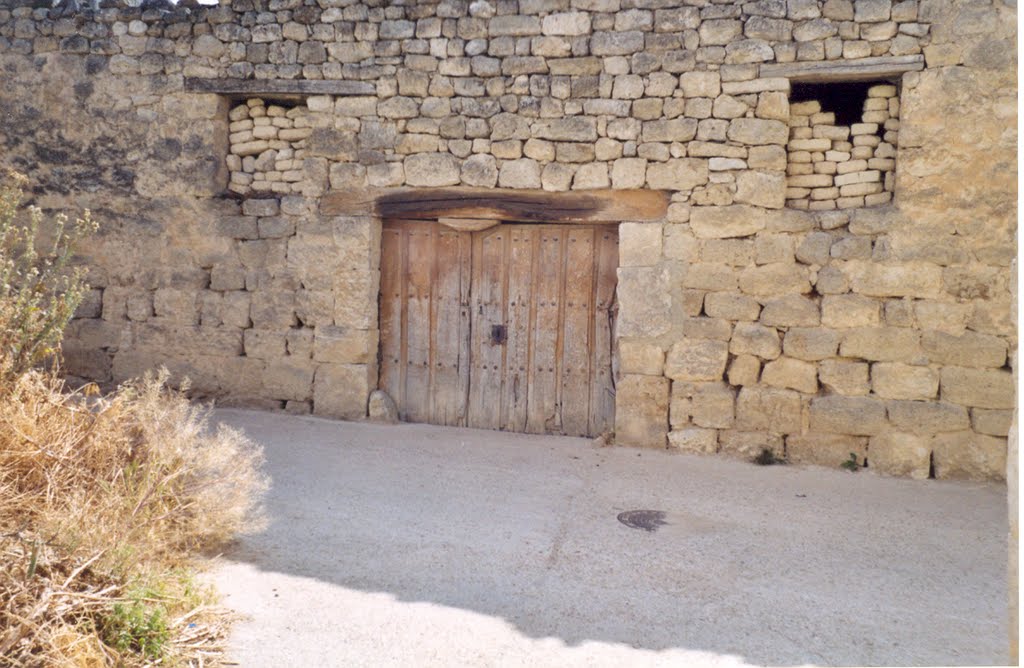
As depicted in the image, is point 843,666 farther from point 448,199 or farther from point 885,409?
point 448,199

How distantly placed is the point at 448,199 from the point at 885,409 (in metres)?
3.27

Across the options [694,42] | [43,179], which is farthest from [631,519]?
[43,179]

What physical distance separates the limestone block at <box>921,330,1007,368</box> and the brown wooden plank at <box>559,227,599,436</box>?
2208 millimetres

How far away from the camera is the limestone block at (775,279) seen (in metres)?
5.06

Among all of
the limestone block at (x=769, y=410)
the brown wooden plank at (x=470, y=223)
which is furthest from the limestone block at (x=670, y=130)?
the limestone block at (x=769, y=410)

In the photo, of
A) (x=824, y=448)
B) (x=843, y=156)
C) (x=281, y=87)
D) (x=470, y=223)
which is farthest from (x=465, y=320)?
(x=843, y=156)

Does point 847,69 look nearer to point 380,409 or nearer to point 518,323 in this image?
point 518,323

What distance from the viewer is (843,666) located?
2.69m

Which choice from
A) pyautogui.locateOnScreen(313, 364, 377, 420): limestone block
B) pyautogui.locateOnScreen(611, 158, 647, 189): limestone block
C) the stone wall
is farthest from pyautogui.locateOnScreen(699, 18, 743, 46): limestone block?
pyautogui.locateOnScreen(313, 364, 377, 420): limestone block

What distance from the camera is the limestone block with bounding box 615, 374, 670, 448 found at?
5.31 m

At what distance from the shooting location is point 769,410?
512cm

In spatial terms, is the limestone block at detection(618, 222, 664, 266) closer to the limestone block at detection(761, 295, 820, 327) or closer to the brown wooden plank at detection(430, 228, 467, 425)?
the limestone block at detection(761, 295, 820, 327)

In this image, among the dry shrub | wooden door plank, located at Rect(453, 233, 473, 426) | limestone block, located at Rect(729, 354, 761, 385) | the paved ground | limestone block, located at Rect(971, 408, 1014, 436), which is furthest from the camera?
wooden door plank, located at Rect(453, 233, 473, 426)

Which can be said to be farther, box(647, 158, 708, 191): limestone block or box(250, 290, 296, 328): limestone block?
box(250, 290, 296, 328): limestone block
